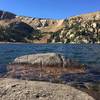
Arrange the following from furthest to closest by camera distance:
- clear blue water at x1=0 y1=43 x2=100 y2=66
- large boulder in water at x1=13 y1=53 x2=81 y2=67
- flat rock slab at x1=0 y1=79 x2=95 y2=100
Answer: clear blue water at x1=0 y1=43 x2=100 y2=66 → large boulder in water at x1=13 y1=53 x2=81 y2=67 → flat rock slab at x1=0 y1=79 x2=95 y2=100

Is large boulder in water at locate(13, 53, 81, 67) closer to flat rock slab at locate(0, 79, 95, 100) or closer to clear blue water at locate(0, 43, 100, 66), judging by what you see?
clear blue water at locate(0, 43, 100, 66)

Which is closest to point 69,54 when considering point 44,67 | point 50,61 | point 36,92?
point 50,61

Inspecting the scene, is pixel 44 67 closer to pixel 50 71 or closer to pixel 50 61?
pixel 50 61

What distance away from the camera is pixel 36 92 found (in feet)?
47.7

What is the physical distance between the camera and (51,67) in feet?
122

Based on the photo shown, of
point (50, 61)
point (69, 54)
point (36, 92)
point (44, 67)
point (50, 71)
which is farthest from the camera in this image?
point (69, 54)

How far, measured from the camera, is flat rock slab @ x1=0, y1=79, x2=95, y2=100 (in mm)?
14289

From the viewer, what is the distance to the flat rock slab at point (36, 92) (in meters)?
14.3

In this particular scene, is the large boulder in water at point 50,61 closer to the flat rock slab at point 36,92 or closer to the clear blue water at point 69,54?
the clear blue water at point 69,54

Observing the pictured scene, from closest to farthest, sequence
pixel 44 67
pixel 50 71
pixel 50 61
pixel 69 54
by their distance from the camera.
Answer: pixel 50 71 < pixel 44 67 < pixel 50 61 < pixel 69 54

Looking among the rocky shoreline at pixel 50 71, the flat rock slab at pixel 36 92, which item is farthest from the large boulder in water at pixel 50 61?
the flat rock slab at pixel 36 92

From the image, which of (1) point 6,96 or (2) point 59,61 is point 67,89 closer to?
(1) point 6,96

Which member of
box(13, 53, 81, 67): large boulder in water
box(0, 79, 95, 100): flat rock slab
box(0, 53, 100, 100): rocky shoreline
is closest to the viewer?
box(0, 79, 95, 100): flat rock slab

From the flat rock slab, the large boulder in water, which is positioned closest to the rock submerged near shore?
the large boulder in water
